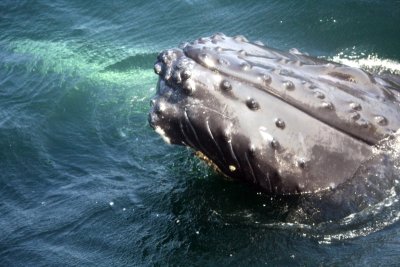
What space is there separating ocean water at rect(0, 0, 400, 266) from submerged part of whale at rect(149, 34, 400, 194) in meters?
0.34

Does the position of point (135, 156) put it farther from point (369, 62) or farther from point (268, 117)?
point (369, 62)

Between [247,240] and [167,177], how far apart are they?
188 centimetres

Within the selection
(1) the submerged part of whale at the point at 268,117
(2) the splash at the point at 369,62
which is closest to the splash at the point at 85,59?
(2) the splash at the point at 369,62

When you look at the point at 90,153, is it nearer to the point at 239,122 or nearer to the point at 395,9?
the point at 239,122

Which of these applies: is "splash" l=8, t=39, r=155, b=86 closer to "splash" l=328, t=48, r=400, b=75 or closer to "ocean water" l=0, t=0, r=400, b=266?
"ocean water" l=0, t=0, r=400, b=266

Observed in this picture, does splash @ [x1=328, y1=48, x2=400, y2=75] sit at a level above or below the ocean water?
below

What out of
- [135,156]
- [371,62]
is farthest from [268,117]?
[371,62]

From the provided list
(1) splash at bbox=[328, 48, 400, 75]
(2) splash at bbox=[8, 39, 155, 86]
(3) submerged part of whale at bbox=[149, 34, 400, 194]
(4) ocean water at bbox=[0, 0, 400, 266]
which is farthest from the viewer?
(2) splash at bbox=[8, 39, 155, 86]

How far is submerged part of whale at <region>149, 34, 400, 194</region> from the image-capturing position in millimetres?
5129

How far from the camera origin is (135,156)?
801cm

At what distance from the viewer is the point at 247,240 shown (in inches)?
219

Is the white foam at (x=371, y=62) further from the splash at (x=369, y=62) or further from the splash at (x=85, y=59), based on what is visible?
the splash at (x=85, y=59)

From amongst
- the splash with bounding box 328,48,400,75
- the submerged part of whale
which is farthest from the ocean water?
the submerged part of whale

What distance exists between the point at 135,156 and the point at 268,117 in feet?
10.8
